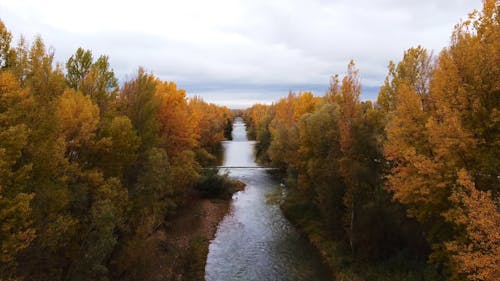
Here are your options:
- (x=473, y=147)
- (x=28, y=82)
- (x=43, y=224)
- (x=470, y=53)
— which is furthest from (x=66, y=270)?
(x=470, y=53)

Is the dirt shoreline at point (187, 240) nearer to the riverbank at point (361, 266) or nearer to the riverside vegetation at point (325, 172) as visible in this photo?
the riverside vegetation at point (325, 172)

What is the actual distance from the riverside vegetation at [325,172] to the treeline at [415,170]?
3.0 inches

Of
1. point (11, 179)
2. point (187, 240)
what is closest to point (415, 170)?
point (11, 179)

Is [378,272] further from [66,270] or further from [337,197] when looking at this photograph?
[66,270]

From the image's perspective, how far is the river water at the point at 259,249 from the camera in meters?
20.6

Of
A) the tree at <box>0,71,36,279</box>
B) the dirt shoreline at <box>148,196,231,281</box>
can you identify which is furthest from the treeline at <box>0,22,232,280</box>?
the dirt shoreline at <box>148,196,231,281</box>

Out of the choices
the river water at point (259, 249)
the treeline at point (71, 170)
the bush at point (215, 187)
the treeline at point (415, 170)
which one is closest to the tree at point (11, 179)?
the treeline at point (71, 170)

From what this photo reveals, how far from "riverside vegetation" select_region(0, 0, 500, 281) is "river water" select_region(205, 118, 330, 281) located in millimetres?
1129

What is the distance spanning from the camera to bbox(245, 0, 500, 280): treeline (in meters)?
11.6

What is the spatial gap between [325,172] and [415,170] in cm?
848

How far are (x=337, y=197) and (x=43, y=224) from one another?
1752cm

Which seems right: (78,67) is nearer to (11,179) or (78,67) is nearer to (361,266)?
(11,179)

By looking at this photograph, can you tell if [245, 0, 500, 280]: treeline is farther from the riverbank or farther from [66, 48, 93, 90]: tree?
[66, 48, 93, 90]: tree

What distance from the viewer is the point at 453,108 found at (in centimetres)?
1262
